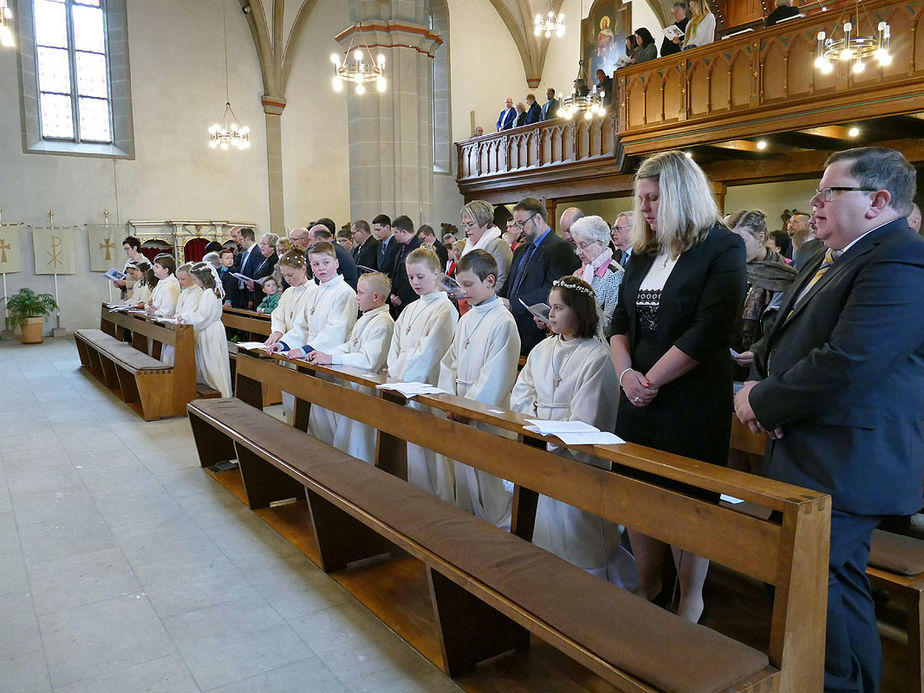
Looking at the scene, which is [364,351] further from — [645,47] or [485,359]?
[645,47]

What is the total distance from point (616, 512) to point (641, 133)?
29.8ft

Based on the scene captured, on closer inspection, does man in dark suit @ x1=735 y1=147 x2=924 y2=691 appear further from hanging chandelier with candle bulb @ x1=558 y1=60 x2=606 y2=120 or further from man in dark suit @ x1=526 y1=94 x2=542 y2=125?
man in dark suit @ x1=526 y1=94 x2=542 y2=125

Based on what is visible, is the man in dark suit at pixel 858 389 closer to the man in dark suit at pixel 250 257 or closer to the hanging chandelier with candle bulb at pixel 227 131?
the man in dark suit at pixel 250 257

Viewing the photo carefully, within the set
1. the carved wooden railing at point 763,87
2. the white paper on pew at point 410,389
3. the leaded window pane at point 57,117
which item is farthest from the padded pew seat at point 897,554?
the leaded window pane at point 57,117

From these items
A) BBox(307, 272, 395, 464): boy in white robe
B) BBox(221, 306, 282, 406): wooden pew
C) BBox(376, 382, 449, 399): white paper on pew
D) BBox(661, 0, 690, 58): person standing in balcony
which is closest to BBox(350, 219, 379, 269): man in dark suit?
BBox(221, 306, 282, 406): wooden pew

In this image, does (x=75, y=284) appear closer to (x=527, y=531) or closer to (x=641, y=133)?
(x=641, y=133)

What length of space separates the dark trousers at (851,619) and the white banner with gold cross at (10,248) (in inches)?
618

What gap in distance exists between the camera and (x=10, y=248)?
14.1 metres

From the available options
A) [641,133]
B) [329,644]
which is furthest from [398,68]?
[329,644]

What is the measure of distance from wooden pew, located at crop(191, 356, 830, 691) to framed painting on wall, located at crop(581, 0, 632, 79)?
45.6 feet

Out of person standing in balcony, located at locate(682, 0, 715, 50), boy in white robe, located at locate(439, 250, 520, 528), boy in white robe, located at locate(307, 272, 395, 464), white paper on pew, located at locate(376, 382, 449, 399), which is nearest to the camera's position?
white paper on pew, located at locate(376, 382, 449, 399)

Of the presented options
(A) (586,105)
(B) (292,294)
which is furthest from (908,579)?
(A) (586,105)

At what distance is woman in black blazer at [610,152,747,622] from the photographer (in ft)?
8.49

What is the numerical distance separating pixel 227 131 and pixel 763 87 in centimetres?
1133
